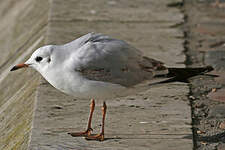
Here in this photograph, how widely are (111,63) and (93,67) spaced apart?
0.14 metres

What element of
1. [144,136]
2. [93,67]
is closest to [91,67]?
[93,67]

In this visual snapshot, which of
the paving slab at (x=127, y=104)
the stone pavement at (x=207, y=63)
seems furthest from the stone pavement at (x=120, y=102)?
the stone pavement at (x=207, y=63)

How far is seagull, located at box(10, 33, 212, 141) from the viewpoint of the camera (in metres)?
4.12

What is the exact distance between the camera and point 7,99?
20.1 feet

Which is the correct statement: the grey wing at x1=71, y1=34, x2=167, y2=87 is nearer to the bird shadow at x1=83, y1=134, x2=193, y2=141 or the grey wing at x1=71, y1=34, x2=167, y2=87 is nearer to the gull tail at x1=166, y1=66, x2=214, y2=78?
the gull tail at x1=166, y1=66, x2=214, y2=78

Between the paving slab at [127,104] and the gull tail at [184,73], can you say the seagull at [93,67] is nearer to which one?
the gull tail at [184,73]

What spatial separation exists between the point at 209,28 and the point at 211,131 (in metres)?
2.85

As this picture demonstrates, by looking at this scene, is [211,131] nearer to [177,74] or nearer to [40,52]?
[177,74]

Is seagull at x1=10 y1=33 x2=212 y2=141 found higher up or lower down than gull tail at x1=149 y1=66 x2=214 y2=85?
higher up

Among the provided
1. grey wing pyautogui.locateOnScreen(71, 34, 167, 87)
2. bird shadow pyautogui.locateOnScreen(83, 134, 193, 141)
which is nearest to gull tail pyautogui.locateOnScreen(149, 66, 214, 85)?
grey wing pyautogui.locateOnScreen(71, 34, 167, 87)

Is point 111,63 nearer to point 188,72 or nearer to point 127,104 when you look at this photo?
point 188,72

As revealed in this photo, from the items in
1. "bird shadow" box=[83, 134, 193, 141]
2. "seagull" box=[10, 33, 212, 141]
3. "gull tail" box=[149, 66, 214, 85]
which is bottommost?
"bird shadow" box=[83, 134, 193, 141]

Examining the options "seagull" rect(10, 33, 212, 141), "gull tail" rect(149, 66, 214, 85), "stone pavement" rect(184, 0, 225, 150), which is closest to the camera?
"seagull" rect(10, 33, 212, 141)

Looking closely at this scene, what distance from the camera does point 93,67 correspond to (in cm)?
416
